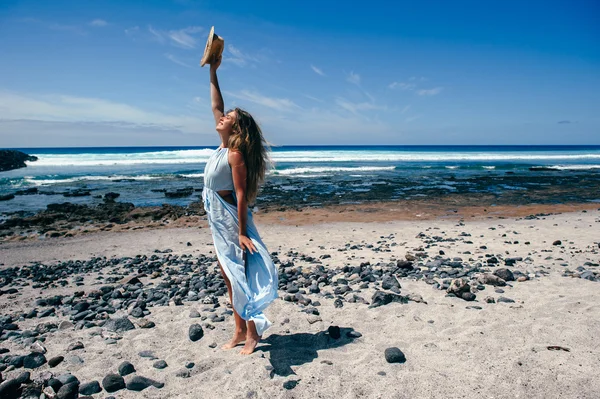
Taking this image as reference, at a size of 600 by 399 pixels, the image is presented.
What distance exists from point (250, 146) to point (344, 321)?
8.16 ft

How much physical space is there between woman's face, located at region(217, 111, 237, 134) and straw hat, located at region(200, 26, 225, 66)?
71 cm

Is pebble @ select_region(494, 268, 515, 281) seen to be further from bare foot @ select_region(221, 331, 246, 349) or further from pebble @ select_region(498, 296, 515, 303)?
bare foot @ select_region(221, 331, 246, 349)

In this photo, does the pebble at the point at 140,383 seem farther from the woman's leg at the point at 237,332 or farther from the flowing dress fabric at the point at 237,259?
the flowing dress fabric at the point at 237,259

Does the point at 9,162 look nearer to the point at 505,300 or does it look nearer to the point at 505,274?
the point at 505,274

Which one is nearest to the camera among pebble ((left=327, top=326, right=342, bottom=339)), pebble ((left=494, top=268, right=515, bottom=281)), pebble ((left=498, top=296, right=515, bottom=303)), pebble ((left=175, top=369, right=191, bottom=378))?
pebble ((left=175, top=369, right=191, bottom=378))

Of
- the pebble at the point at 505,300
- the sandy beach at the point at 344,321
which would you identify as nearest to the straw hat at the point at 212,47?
the sandy beach at the point at 344,321

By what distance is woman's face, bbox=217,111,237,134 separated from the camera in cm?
386

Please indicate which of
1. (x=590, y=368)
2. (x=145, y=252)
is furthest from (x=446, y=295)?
(x=145, y=252)

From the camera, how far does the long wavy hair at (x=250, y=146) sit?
12.3 feet

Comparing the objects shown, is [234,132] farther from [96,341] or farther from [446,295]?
[446,295]

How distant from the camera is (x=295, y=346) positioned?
4203 millimetres

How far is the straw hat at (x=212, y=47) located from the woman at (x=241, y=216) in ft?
2.23

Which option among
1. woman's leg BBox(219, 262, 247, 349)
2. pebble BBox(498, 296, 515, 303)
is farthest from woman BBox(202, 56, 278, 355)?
pebble BBox(498, 296, 515, 303)

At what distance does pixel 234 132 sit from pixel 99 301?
3725 mm
